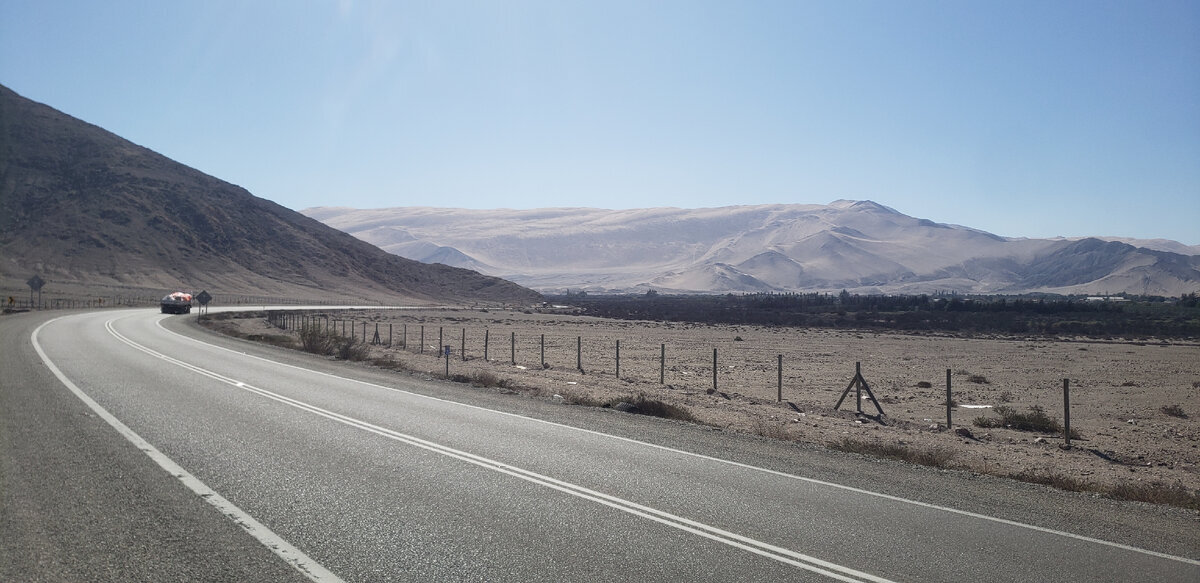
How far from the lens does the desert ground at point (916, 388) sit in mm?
13305

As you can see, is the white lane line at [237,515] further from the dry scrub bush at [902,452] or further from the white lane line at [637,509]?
the dry scrub bush at [902,452]

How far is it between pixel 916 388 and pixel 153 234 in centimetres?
11684

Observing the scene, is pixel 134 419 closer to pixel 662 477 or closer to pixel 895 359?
pixel 662 477

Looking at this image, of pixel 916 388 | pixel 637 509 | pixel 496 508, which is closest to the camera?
pixel 496 508

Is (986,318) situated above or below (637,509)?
above

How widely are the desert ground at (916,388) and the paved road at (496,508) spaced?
2.98 meters

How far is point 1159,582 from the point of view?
19.9 ft

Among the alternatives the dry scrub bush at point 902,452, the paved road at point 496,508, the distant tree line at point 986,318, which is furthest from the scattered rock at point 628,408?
the distant tree line at point 986,318

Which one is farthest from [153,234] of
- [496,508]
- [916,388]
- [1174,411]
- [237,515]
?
[496,508]

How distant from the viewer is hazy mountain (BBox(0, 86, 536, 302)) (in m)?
106

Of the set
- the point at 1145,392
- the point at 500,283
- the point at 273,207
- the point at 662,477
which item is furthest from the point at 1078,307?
the point at 273,207

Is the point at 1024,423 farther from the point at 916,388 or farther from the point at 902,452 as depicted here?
the point at 916,388

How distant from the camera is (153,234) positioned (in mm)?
117000

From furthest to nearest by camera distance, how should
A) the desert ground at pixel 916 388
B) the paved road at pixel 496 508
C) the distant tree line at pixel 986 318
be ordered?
1. the distant tree line at pixel 986 318
2. the desert ground at pixel 916 388
3. the paved road at pixel 496 508
